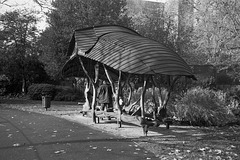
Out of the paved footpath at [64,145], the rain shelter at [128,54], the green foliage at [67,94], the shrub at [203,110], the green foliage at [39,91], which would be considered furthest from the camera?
the green foliage at [67,94]

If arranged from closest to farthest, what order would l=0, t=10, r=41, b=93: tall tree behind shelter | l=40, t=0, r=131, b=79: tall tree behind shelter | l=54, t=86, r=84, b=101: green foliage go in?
l=40, t=0, r=131, b=79: tall tree behind shelter
l=54, t=86, r=84, b=101: green foliage
l=0, t=10, r=41, b=93: tall tree behind shelter

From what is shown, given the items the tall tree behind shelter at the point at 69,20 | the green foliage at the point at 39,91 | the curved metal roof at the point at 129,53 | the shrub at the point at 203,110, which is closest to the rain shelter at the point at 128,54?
the curved metal roof at the point at 129,53

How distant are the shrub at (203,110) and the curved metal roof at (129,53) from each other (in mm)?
2510

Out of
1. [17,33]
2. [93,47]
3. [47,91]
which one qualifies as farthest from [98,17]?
[93,47]

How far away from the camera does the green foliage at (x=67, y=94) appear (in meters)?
25.0

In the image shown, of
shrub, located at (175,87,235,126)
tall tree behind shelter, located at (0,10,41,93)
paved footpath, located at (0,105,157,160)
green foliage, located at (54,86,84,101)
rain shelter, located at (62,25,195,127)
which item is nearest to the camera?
paved footpath, located at (0,105,157,160)

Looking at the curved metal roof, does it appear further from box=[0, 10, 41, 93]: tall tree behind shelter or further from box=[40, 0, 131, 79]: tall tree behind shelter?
box=[0, 10, 41, 93]: tall tree behind shelter

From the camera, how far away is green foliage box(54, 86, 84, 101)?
24953 millimetres

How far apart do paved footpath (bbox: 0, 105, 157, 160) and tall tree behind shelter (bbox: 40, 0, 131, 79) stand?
15659 mm

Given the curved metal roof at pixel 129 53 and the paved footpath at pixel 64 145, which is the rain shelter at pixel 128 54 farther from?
the paved footpath at pixel 64 145

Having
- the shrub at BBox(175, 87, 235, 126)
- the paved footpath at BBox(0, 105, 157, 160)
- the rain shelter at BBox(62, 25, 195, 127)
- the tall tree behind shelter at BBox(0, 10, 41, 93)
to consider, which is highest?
the tall tree behind shelter at BBox(0, 10, 41, 93)

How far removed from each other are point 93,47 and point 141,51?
2.26 metres

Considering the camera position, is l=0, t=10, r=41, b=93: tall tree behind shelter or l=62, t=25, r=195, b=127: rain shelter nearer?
l=62, t=25, r=195, b=127: rain shelter

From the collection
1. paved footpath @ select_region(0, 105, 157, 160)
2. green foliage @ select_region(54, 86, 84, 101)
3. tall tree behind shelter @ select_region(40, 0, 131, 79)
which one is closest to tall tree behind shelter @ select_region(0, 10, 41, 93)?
tall tree behind shelter @ select_region(40, 0, 131, 79)
